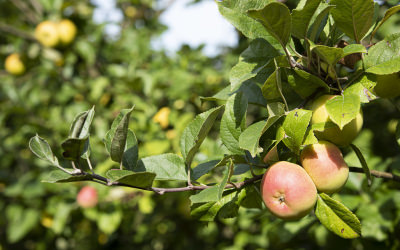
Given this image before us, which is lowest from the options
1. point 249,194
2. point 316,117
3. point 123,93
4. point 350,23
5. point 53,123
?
point 53,123

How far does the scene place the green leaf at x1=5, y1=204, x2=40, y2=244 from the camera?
7.23ft

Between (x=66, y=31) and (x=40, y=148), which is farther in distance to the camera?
(x=66, y=31)

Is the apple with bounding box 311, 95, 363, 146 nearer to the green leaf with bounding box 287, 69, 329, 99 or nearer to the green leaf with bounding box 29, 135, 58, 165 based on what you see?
the green leaf with bounding box 287, 69, 329, 99

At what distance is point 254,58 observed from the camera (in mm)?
724

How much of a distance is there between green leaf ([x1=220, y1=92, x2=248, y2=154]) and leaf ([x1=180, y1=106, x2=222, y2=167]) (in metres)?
0.04

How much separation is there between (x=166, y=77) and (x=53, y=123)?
0.80 meters

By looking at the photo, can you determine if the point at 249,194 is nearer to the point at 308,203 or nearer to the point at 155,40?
the point at 308,203

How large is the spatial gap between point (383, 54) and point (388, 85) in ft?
0.28

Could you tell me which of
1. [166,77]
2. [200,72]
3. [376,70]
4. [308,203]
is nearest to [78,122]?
[308,203]

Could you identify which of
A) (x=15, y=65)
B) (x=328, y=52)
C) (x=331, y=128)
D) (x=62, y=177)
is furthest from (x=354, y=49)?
(x=15, y=65)

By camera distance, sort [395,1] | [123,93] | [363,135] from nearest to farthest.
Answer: [395,1] → [363,135] → [123,93]

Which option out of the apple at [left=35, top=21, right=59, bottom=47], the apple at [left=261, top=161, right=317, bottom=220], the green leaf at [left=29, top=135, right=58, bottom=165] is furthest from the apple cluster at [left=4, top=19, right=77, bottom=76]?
the apple at [left=261, top=161, right=317, bottom=220]

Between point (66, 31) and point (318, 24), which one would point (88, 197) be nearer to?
point (66, 31)

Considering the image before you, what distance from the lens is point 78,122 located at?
660 millimetres
